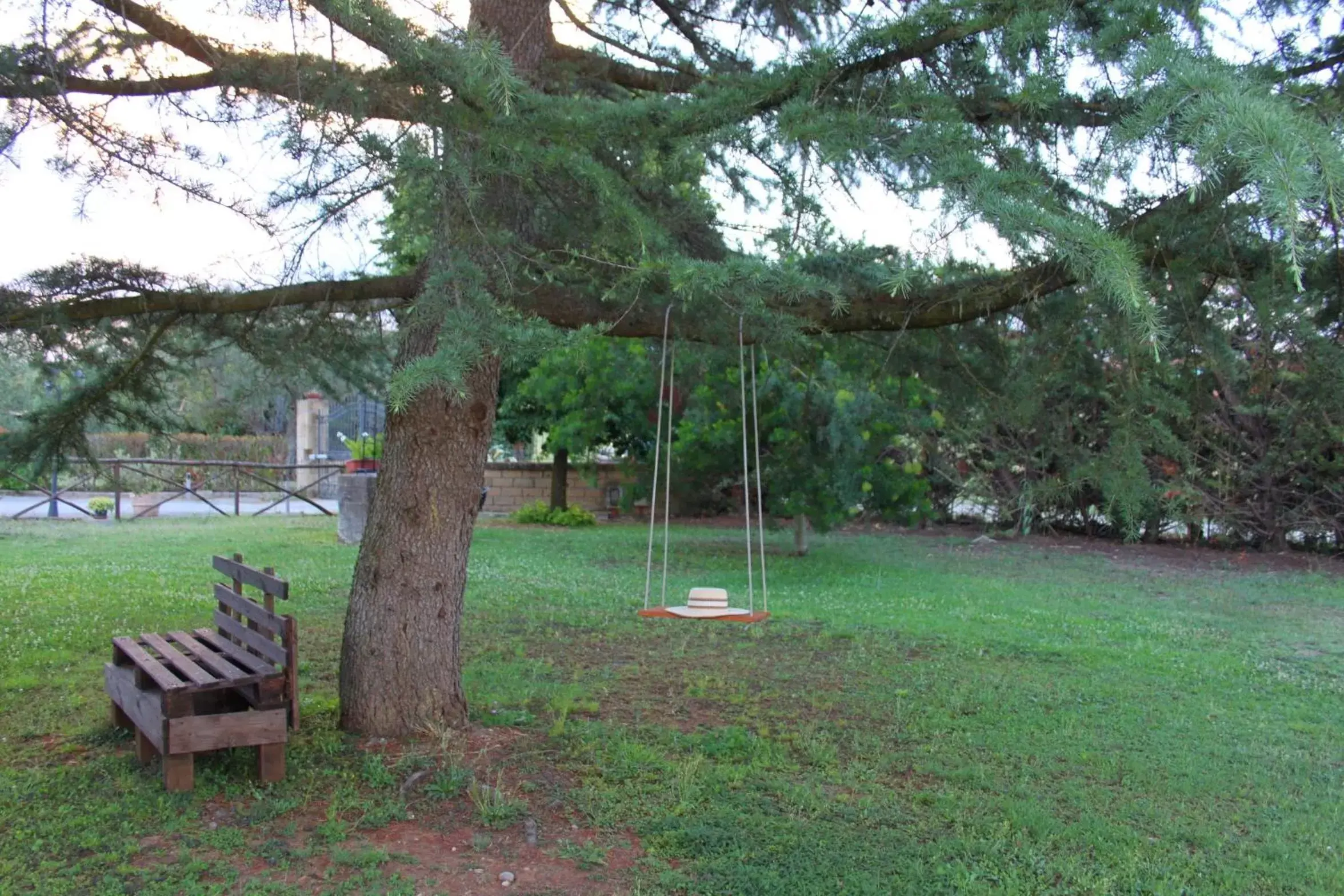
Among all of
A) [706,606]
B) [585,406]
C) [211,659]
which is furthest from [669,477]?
[585,406]

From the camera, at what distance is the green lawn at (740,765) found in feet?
12.9

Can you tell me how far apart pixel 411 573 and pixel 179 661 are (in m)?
1.08

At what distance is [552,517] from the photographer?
19.3m

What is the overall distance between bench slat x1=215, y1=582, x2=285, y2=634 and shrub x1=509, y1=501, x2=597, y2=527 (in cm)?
1330

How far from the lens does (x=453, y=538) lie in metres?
5.30

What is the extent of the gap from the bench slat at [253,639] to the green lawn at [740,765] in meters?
0.52

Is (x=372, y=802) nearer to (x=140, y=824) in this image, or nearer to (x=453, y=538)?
(x=140, y=824)

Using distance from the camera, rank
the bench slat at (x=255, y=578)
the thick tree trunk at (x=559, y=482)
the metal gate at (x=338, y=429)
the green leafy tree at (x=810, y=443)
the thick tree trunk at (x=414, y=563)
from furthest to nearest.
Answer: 1. the metal gate at (x=338, y=429)
2. the thick tree trunk at (x=559, y=482)
3. the green leafy tree at (x=810, y=443)
4. the thick tree trunk at (x=414, y=563)
5. the bench slat at (x=255, y=578)

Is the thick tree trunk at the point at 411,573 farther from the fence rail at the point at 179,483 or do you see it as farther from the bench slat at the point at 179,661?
the fence rail at the point at 179,483

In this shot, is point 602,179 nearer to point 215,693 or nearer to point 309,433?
point 215,693

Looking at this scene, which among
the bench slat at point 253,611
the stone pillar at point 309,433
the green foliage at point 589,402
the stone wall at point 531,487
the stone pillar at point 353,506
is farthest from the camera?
the stone pillar at point 309,433

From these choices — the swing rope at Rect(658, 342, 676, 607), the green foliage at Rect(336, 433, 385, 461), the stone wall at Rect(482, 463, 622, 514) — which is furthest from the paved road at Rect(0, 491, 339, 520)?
the swing rope at Rect(658, 342, 676, 607)

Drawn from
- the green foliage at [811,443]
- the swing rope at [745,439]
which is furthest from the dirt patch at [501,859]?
the green foliage at [811,443]

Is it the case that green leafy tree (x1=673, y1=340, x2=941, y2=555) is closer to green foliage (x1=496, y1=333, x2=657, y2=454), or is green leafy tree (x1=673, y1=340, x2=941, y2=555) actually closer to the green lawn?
green foliage (x1=496, y1=333, x2=657, y2=454)
